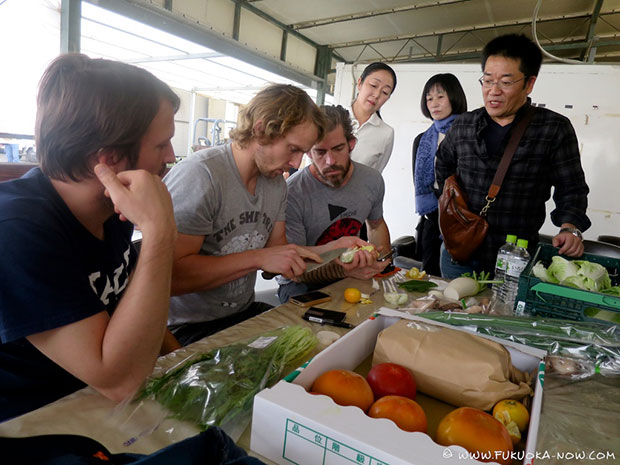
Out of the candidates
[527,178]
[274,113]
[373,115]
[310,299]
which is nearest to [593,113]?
[373,115]

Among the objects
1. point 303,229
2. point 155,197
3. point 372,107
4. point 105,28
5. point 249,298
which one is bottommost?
point 249,298

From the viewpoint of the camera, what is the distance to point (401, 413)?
30.0 inches

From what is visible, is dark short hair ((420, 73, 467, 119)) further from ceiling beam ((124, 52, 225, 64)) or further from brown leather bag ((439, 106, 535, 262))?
ceiling beam ((124, 52, 225, 64))

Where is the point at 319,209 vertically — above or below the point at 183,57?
below

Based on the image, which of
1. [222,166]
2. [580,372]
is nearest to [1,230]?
[222,166]

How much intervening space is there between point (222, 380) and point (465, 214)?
1931mm

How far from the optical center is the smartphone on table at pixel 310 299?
5.11ft

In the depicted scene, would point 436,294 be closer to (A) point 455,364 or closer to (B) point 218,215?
(A) point 455,364

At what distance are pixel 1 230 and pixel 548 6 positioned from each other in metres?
8.18

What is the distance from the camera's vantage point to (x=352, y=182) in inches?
98.3

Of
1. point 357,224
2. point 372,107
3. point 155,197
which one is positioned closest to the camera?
point 155,197

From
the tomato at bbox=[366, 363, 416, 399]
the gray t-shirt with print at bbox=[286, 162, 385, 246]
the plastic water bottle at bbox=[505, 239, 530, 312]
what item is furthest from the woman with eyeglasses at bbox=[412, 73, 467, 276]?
the tomato at bbox=[366, 363, 416, 399]

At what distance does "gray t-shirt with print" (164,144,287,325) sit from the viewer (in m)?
1.59

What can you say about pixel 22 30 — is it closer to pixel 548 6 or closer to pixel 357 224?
pixel 357 224
